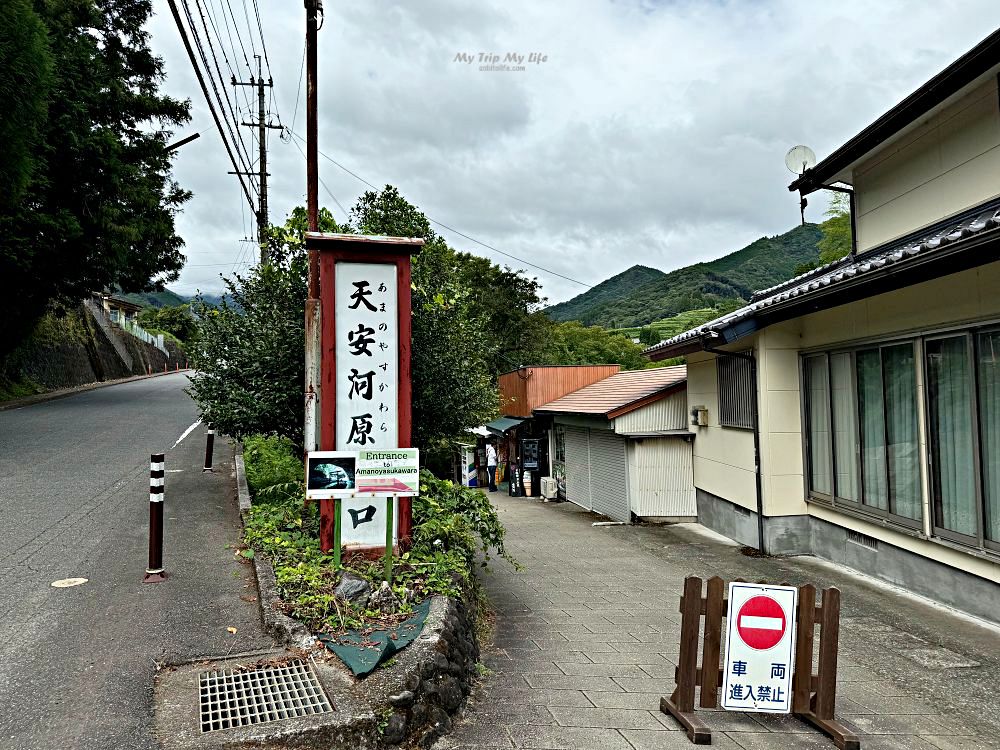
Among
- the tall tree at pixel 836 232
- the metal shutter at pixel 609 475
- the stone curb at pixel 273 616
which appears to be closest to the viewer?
the stone curb at pixel 273 616

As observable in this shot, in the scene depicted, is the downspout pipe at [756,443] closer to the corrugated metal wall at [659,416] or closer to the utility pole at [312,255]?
the corrugated metal wall at [659,416]

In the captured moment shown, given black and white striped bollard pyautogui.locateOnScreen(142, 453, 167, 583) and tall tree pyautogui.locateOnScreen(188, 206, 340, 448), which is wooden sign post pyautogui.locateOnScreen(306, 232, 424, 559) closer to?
black and white striped bollard pyautogui.locateOnScreen(142, 453, 167, 583)

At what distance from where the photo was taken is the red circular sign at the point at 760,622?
15.0ft

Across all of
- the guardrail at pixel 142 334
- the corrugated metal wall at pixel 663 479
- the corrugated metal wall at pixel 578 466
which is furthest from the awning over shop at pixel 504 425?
the guardrail at pixel 142 334

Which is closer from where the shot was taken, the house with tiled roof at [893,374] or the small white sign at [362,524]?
the small white sign at [362,524]

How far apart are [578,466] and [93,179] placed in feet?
52.2

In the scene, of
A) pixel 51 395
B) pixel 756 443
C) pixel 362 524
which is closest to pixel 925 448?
pixel 756 443

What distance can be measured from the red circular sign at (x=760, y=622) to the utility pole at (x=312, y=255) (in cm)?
466

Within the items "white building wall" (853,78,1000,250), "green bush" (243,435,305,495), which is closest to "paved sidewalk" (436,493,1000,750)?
"green bush" (243,435,305,495)

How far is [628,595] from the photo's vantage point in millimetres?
8547

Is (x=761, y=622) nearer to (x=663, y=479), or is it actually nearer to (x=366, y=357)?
(x=366, y=357)

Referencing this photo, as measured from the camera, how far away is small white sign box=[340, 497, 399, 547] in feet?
21.2

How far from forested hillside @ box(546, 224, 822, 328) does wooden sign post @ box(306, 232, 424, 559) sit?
62.6m

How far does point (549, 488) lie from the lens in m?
21.2
